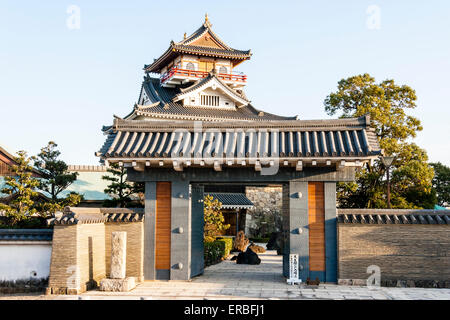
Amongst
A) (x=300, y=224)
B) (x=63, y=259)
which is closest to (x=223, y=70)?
(x=300, y=224)

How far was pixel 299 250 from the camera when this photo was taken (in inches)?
517

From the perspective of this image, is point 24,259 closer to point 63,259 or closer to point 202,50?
point 63,259

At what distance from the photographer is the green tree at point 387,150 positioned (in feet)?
87.2

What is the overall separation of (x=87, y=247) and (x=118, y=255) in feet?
2.70

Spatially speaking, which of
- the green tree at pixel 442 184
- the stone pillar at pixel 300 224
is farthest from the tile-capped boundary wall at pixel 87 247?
the green tree at pixel 442 184

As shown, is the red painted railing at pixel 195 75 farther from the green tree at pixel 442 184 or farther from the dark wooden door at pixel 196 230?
the dark wooden door at pixel 196 230

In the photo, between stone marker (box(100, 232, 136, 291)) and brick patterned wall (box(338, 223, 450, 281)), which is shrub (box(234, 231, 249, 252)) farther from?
stone marker (box(100, 232, 136, 291))

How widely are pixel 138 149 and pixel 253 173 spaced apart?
11.0 feet

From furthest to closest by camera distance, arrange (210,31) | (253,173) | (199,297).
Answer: (210,31), (253,173), (199,297)

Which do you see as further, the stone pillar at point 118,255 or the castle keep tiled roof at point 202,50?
the castle keep tiled roof at point 202,50

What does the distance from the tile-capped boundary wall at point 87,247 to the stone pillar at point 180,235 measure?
3.07 feet

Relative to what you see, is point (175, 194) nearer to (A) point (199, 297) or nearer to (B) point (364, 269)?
(A) point (199, 297)

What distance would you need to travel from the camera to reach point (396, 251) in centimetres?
1259

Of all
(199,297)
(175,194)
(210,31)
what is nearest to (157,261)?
(175,194)
